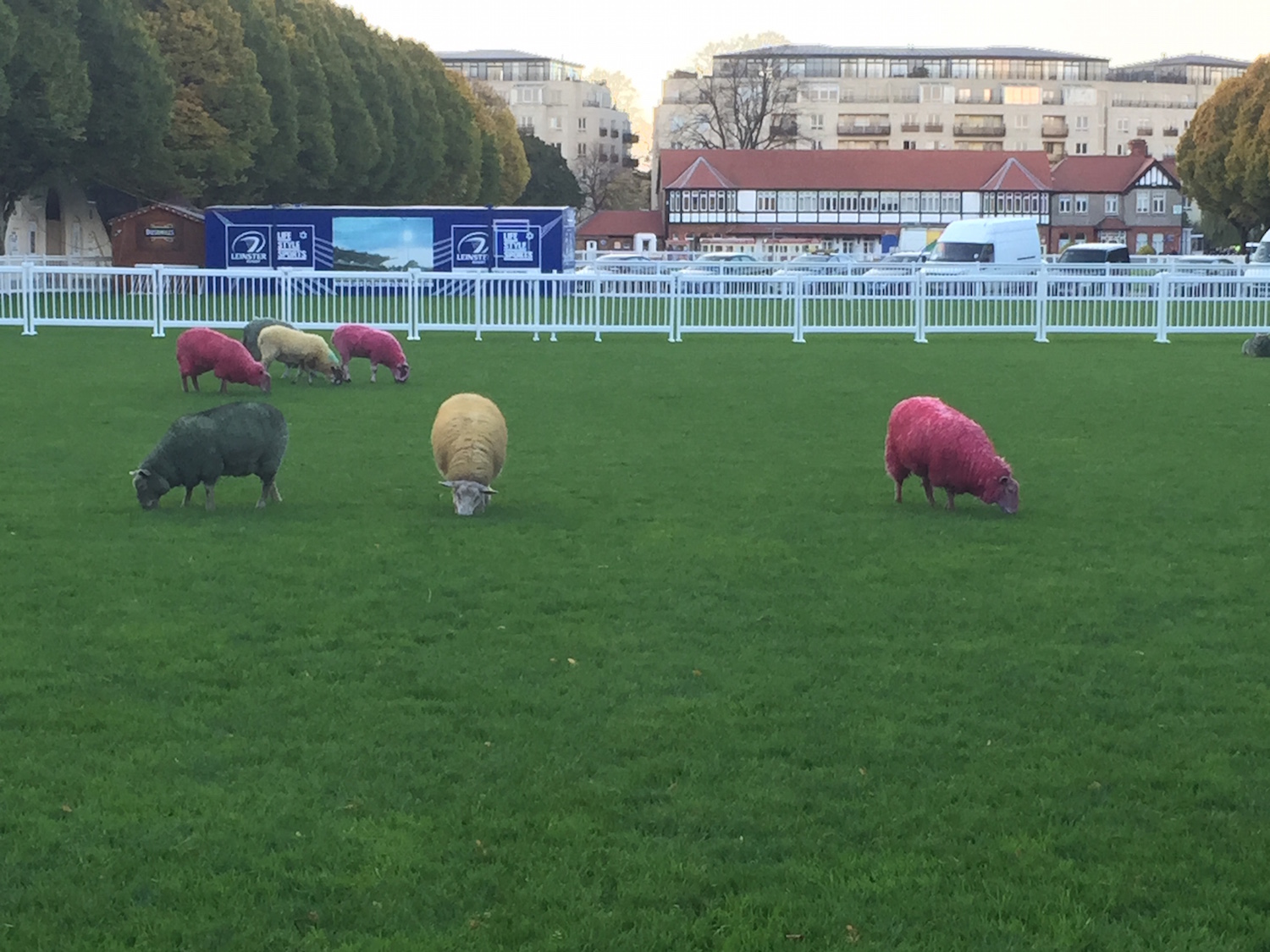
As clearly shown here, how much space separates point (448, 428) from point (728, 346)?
646 inches

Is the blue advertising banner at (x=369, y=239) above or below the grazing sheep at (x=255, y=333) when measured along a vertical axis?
above

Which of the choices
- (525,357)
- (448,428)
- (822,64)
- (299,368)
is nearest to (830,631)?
(448,428)

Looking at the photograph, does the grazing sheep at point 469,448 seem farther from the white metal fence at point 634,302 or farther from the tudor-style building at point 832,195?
the tudor-style building at point 832,195

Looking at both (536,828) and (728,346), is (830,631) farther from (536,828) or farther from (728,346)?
(728,346)

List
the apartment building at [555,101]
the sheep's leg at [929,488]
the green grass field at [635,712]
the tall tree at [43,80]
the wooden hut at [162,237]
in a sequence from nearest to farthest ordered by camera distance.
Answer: the green grass field at [635,712], the sheep's leg at [929,488], the tall tree at [43,80], the wooden hut at [162,237], the apartment building at [555,101]

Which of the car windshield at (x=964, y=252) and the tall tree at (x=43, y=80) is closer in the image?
the tall tree at (x=43, y=80)

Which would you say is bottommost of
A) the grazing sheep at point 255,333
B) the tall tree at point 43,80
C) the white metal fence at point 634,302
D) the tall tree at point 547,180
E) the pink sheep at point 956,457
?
the pink sheep at point 956,457

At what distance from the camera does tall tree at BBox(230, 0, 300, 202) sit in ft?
188

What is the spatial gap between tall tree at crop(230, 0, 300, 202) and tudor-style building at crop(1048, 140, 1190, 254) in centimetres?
6521

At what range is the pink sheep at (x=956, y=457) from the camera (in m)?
10.9

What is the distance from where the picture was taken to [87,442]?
568 inches

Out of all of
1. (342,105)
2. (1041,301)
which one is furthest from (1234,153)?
(1041,301)

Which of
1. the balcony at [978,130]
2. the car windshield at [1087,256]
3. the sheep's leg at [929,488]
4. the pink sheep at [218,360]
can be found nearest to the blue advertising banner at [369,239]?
the car windshield at [1087,256]

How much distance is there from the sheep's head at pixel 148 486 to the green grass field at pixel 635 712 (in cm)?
10
